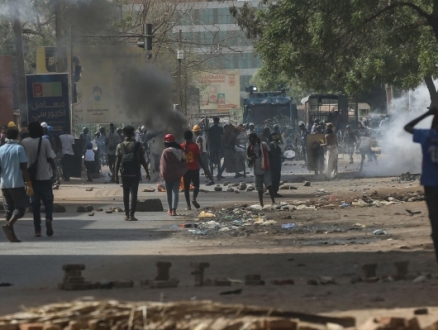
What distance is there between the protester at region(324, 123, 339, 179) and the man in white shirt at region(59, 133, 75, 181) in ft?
24.5

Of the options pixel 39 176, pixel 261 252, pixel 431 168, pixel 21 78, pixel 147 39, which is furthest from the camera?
pixel 147 39

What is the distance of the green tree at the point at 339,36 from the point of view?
855 inches

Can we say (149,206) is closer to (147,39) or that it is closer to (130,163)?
(130,163)

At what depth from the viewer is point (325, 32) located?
71.3 feet

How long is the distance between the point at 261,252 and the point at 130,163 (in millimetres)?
5348

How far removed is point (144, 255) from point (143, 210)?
7257mm

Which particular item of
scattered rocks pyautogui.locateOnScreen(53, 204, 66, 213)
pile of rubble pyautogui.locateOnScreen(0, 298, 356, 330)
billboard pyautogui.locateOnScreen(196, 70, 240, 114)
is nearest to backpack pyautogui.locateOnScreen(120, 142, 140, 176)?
scattered rocks pyautogui.locateOnScreen(53, 204, 66, 213)

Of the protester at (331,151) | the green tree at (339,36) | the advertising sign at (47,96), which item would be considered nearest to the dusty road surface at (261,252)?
Answer: the green tree at (339,36)

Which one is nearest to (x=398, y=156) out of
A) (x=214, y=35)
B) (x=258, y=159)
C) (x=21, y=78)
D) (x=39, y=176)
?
(x=21, y=78)

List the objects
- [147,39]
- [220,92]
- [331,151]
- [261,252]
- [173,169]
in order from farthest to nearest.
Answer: [220,92] < [147,39] < [331,151] < [173,169] < [261,252]

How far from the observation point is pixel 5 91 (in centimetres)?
3027

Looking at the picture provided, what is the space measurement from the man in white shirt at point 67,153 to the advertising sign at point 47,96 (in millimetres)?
1010

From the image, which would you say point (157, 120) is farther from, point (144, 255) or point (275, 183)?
point (144, 255)

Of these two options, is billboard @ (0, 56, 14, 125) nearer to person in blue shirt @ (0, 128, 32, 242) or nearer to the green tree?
the green tree
